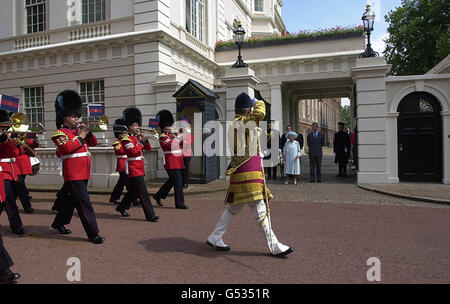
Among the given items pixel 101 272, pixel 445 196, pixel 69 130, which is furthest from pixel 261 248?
pixel 445 196

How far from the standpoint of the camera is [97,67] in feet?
46.4

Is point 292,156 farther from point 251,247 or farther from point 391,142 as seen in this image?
point 251,247

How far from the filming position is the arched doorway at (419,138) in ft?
32.6

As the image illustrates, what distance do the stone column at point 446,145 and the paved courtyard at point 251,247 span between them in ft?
9.54

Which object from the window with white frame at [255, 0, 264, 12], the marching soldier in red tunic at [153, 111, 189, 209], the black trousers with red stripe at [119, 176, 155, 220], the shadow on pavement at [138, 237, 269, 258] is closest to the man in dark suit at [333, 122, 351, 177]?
the marching soldier in red tunic at [153, 111, 189, 209]

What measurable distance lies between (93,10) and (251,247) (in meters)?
13.4

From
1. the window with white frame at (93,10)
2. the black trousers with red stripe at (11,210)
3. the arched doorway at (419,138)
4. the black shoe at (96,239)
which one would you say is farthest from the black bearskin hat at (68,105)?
the window with white frame at (93,10)

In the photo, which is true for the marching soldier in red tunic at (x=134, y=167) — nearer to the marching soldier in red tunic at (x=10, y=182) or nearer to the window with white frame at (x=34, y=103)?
the marching soldier in red tunic at (x=10, y=182)

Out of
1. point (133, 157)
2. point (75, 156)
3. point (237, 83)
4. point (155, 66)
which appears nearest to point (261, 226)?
point (75, 156)

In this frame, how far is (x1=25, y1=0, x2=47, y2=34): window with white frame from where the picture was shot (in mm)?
15500

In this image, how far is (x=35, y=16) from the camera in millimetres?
15688

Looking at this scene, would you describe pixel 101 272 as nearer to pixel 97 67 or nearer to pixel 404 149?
pixel 404 149

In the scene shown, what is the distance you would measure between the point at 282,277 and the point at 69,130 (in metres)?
3.69

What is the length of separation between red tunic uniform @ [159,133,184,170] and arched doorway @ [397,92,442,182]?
6449mm
